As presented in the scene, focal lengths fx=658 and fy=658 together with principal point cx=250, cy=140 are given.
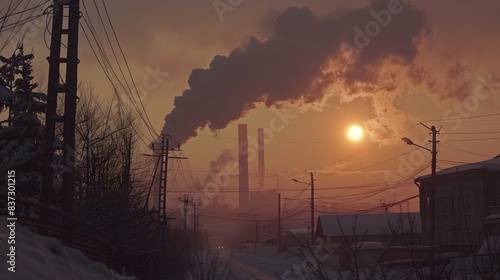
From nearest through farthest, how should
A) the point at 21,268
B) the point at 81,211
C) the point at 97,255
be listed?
the point at 21,268, the point at 97,255, the point at 81,211

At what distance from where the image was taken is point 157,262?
2695 centimetres

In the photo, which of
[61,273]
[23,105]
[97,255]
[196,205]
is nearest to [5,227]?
[61,273]

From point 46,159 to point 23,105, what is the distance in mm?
15282

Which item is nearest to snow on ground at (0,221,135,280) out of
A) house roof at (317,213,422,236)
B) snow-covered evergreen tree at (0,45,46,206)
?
snow-covered evergreen tree at (0,45,46,206)

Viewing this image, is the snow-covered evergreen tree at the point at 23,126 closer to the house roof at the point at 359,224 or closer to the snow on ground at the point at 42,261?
the snow on ground at the point at 42,261

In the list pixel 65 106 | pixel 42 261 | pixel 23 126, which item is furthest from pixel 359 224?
pixel 42 261

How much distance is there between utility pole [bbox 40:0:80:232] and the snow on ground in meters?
6.82

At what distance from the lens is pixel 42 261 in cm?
→ 689

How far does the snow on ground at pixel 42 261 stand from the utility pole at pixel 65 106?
6.82 metres

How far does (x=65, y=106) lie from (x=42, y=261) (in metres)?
8.89

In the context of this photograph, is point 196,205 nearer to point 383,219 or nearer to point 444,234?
point 383,219

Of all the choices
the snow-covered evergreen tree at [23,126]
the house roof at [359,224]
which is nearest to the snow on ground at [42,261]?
the snow-covered evergreen tree at [23,126]

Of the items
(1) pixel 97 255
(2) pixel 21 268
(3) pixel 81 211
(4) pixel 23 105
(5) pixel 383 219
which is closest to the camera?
(2) pixel 21 268

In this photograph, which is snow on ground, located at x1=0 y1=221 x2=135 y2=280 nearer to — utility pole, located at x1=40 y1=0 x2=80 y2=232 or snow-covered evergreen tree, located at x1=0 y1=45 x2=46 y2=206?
utility pole, located at x1=40 y1=0 x2=80 y2=232
